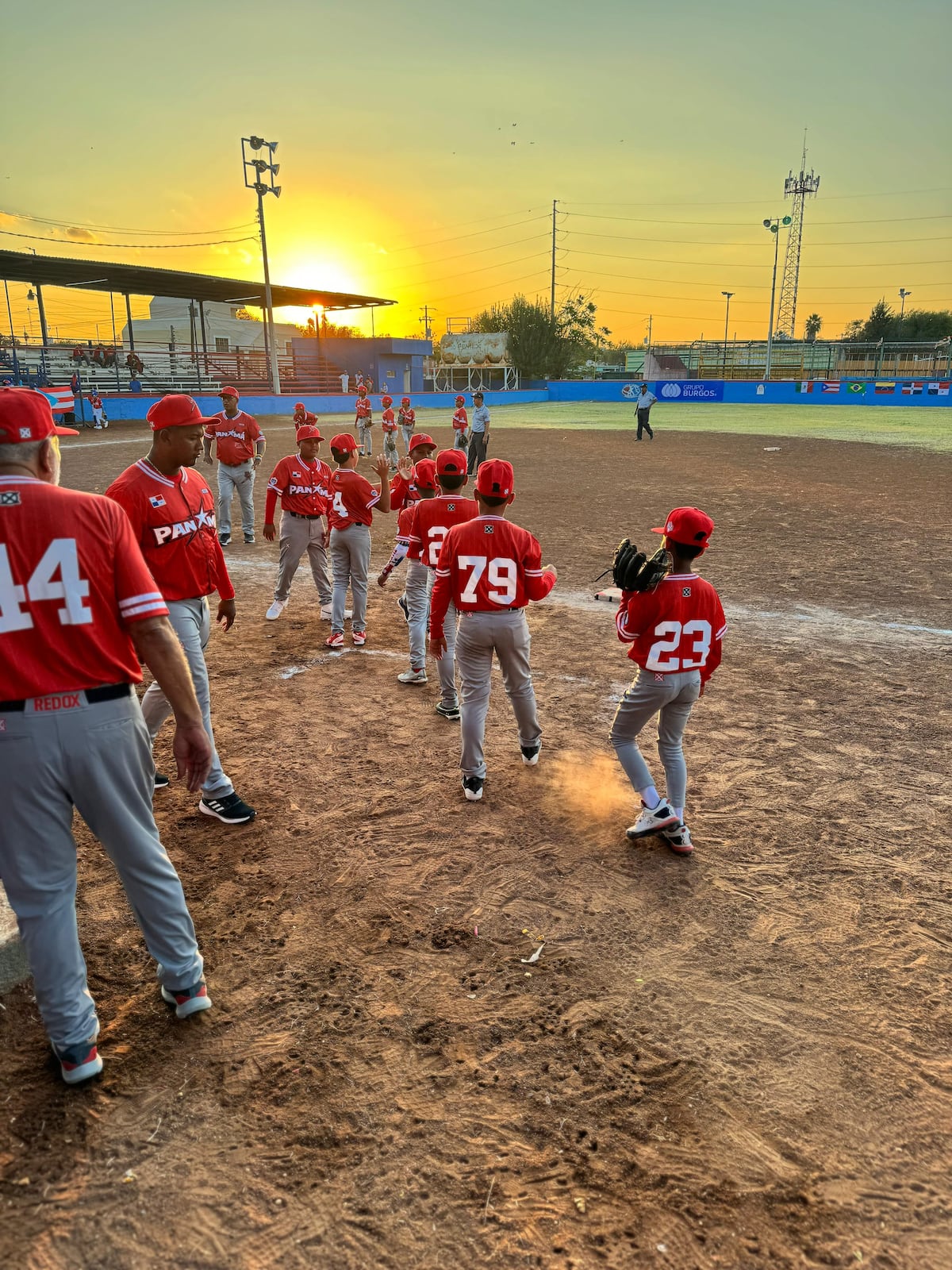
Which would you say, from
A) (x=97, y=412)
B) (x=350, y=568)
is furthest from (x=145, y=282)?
(x=350, y=568)

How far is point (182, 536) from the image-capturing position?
452 cm

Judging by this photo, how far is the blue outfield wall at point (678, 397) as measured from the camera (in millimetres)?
40438

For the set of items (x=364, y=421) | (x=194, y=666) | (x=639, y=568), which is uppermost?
(x=364, y=421)

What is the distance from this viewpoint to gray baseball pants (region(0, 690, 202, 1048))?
2637 millimetres

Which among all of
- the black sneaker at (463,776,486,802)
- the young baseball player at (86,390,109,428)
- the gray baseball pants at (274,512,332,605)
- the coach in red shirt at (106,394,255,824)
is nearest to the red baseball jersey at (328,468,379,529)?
the gray baseball pants at (274,512,332,605)

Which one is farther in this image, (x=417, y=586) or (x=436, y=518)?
(x=417, y=586)

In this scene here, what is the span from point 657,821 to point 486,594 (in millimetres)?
1709

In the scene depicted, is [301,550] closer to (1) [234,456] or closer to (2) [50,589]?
(1) [234,456]

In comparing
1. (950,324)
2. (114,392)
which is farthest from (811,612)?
(950,324)

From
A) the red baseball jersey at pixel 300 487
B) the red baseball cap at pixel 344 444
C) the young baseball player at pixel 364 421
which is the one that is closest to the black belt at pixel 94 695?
the red baseball cap at pixel 344 444

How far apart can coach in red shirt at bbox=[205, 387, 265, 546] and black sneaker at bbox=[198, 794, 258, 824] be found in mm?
8177

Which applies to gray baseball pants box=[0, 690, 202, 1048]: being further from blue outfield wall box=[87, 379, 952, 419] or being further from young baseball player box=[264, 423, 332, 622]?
blue outfield wall box=[87, 379, 952, 419]

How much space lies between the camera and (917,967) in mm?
3549

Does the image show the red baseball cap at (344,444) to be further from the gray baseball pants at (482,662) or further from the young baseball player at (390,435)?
the young baseball player at (390,435)
